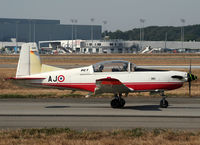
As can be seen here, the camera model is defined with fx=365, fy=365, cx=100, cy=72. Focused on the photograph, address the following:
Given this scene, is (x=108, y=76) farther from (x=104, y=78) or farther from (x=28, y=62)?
(x=28, y=62)

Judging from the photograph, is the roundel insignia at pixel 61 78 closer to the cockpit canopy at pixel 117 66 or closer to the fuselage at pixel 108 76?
the fuselage at pixel 108 76

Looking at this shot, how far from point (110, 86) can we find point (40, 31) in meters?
147

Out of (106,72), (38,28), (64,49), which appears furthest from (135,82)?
(38,28)

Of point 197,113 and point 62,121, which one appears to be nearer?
point 62,121

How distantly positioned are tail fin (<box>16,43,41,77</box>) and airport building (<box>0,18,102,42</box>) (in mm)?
134534

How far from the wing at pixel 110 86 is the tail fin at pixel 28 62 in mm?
2826

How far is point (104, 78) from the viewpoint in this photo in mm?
14047

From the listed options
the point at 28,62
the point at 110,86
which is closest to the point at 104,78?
the point at 110,86

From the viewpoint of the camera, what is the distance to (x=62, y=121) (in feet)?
38.9

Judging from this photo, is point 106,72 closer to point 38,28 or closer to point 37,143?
point 37,143

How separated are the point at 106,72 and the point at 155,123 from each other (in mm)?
3832

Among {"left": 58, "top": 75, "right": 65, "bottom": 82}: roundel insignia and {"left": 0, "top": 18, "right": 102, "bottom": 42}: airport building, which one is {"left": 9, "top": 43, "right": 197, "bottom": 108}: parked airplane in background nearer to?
{"left": 58, "top": 75, "right": 65, "bottom": 82}: roundel insignia

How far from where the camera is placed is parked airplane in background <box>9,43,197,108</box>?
14438 millimetres

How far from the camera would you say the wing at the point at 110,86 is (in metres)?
13.9
